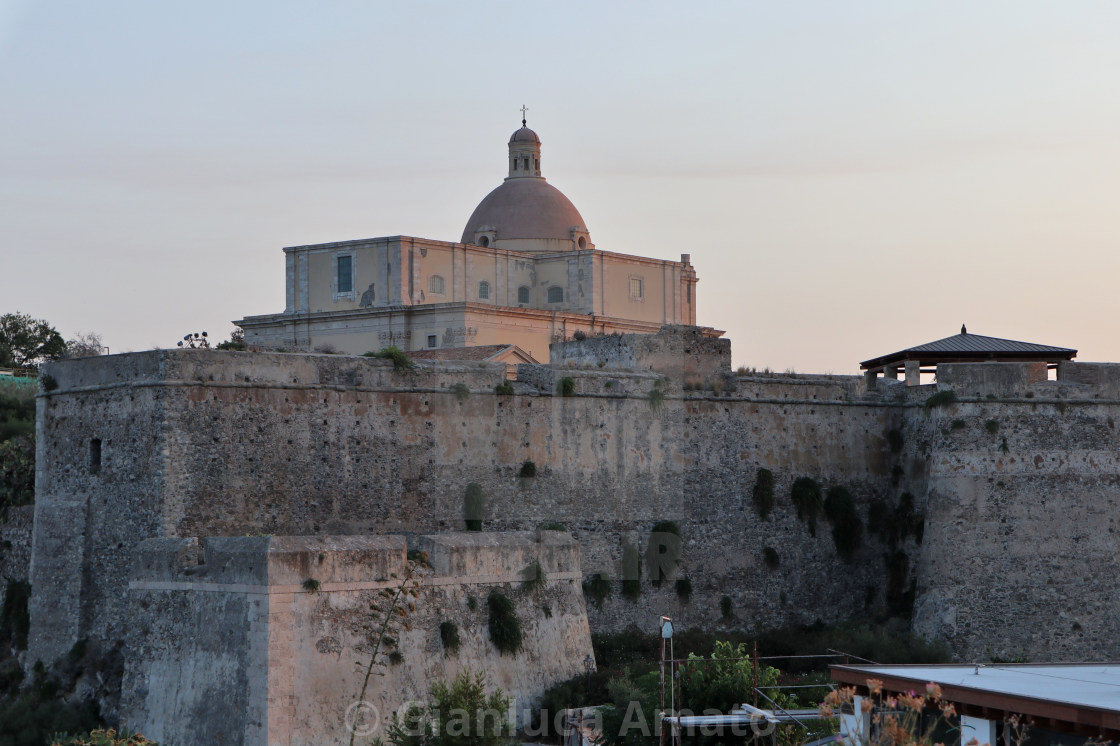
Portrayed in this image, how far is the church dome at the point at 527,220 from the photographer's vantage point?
64625 millimetres

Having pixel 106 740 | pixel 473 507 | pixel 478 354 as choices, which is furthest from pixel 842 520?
pixel 106 740

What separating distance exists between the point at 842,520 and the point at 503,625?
977 cm

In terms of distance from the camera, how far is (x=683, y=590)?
102 ft

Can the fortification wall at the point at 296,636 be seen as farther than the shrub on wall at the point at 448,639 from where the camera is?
No

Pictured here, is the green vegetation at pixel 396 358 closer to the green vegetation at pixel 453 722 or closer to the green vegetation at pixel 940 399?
the green vegetation at pixel 453 722

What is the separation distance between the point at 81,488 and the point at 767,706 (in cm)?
1159

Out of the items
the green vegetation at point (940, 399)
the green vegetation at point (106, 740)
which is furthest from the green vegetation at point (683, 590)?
the green vegetation at point (106, 740)

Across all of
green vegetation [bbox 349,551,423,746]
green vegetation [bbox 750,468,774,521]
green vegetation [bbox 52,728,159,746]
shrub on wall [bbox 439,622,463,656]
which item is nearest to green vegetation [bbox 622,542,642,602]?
green vegetation [bbox 750,468,774,521]

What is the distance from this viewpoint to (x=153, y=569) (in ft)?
Result: 82.6

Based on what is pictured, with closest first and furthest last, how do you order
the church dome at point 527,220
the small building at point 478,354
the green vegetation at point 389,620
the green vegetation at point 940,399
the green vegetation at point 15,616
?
1. the green vegetation at point 389,620
2. the green vegetation at point 15,616
3. the green vegetation at point 940,399
4. the small building at point 478,354
5. the church dome at point 527,220

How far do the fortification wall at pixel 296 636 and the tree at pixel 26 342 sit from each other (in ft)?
103

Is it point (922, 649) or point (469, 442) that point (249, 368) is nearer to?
point (469, 442)

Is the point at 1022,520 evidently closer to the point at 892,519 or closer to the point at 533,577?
the point at 892,519

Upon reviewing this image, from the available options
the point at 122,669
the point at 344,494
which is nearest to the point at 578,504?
the point at 344,494
